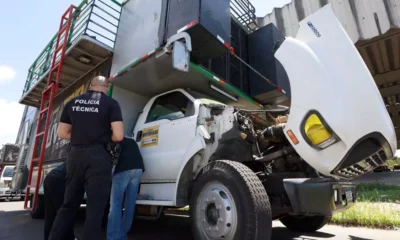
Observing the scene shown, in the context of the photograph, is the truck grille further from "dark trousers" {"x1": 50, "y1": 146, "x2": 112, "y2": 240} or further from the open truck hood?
"dark trousers" {"x1": 50, "y1": 146, "x2": 112, "y2": 240}

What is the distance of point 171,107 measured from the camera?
3826 millimetres

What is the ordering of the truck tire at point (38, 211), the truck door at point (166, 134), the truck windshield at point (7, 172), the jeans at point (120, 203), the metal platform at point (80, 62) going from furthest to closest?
the truck windshield at point (7, 172), the truck tire at point (38, 211), the metal platform at point (80, 62), the truck door at point (166, 134), the jeans at point (120, 203)

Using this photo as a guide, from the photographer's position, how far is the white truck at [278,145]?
2219mm

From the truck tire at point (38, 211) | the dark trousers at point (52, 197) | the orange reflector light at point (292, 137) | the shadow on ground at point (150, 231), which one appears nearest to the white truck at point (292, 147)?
the orange reflector light at point (292, 137)

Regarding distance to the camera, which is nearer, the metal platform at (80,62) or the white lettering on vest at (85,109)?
the white lettering on vest at (85,109)

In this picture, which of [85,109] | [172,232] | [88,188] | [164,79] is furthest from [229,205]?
[164,79]

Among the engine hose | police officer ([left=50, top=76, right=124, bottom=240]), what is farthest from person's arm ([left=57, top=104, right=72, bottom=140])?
the engine hose

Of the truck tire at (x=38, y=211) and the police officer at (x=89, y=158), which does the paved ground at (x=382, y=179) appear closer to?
the police officer at (x=89, y=158)

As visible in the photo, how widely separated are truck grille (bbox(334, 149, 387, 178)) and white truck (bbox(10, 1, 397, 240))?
0.5 inches

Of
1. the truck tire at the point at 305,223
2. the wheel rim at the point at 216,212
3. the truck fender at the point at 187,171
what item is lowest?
the truck tire at the point at 305,223

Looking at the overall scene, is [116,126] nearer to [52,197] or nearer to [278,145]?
[52,197]

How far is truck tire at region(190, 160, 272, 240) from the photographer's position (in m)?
2.21

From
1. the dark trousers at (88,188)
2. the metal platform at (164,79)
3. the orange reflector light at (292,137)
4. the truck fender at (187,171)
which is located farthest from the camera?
the metal platform at (164,79)

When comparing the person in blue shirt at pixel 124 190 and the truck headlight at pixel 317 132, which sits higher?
the truck headlight at pixel 317 132
